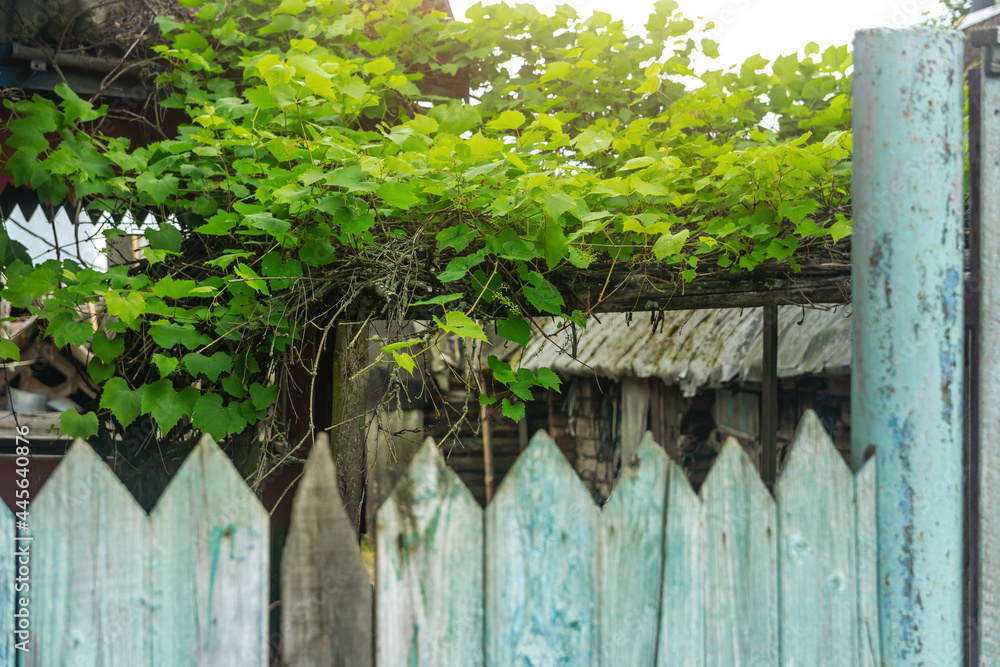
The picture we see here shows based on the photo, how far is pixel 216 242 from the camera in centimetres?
306

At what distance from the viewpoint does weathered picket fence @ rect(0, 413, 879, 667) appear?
0.88 meters

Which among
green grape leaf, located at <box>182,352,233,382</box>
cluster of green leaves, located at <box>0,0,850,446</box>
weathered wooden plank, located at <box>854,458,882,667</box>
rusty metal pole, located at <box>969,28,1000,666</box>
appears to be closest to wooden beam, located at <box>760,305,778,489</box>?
cluster of green leaves, located at <box>0,0,850,446</box>

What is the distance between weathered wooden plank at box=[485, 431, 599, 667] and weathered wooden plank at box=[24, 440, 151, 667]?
1.59 ft

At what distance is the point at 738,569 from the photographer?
110cm

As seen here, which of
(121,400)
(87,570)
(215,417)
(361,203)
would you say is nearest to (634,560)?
(87,570)

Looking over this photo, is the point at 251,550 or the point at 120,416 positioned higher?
the point at 120,416

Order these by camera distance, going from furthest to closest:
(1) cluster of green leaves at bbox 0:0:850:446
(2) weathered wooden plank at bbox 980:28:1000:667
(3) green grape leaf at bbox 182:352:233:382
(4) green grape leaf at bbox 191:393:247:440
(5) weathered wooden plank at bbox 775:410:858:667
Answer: (4) green grape leaf at bbox 191:393:247:440, (3) green grape leaf at bbox 182:352:233:382, (1) cluster of green leaves at bbox 0:0:850:446, (2) weathered wooden plank at bbox 980:28:1000:667, (5) weathered wooden plank at bbox 775:410:858:667

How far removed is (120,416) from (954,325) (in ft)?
8.02

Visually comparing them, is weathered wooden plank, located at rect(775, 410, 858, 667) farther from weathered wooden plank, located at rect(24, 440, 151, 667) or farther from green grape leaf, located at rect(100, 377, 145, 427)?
green grape leaf, located at rect(100, 377, 145, 427)

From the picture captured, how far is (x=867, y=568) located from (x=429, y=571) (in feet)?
2.62

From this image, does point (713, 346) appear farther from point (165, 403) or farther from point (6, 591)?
point (6, 591)

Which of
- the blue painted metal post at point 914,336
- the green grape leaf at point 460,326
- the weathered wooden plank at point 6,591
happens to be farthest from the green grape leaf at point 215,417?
the blue painted metal post at point 914,336

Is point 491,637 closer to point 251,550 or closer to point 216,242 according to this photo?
point 251,550

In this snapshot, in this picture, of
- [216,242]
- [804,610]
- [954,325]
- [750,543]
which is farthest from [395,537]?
[216,242]
